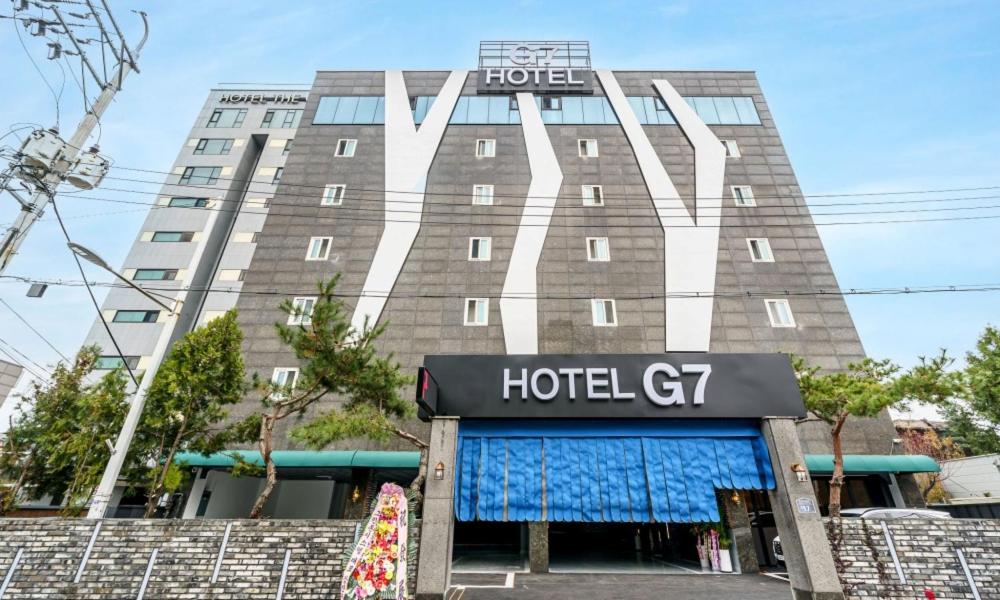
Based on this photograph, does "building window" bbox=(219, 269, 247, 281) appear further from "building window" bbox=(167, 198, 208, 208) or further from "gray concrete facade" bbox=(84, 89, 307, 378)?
"building window" bbox=(167, 198, 208, 208)

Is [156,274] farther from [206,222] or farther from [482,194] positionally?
[482,194]

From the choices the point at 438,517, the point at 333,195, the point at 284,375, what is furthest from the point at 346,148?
the point at 438,517

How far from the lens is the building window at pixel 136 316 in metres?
29.4

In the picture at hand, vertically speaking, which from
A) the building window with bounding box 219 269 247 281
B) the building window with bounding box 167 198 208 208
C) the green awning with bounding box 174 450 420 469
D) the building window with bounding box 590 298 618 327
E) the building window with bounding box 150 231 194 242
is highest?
the building window with bounding box 167 198 208 208

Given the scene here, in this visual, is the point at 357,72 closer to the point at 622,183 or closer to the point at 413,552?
the point at 622,183

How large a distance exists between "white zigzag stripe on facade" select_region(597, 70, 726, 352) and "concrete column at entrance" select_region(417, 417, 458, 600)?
43.6ft

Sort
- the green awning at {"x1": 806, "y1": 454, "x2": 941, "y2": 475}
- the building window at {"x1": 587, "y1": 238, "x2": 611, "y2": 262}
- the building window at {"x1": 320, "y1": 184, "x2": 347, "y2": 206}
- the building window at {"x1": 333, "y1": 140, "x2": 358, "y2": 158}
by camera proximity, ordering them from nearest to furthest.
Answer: the green awning at {"x1": 806, "y1": 454, "x2": 941, "y2": 475} < the building window at {"x1": 587, "y1": 238, "x2": 611, "y2": 262} < the building window at {"x1": 320, "y1": 184, "x2": 347, "y2": 206} < the building window at {"x1": 333, "y1": 140, "x2": 358, "y2": 158}

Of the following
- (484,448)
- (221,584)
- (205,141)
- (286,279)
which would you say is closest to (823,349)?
(484,448)

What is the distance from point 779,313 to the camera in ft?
66.2

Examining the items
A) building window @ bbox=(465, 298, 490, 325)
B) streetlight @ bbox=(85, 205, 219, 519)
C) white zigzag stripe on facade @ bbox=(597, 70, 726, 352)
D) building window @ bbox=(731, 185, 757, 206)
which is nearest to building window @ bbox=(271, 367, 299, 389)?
streetlight @ bbox=(85, 205, 219, 519)

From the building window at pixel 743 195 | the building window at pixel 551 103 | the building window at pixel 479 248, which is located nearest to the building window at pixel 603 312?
the building window at pixel 479 248

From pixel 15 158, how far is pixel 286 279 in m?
9.88

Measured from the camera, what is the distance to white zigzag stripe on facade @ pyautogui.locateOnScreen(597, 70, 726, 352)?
1972 centimetres

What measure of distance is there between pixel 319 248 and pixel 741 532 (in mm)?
21843
